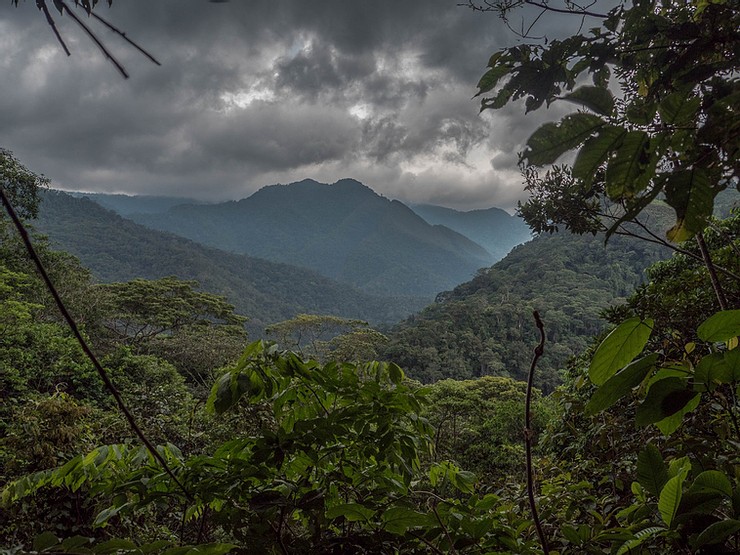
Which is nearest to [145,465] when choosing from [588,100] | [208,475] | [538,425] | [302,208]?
[208,475]

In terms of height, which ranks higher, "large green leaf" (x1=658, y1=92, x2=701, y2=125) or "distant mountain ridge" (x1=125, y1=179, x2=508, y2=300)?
"distant mountain ridge" (x1=125, y1=179, x2=508, y2=300)

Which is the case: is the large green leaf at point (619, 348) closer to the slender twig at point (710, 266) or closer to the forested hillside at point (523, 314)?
the slender twig at point (710, 266)

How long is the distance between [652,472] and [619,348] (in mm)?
232

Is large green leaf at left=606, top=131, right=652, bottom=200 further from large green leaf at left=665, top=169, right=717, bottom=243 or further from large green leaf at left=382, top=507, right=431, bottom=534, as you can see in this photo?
large green leaf at left=382, top=507, right=431, bottom=534

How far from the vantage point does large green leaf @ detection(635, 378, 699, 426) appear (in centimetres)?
44

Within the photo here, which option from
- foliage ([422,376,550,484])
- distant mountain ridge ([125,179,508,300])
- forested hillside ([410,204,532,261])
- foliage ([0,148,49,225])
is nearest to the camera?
foliage ([422,376,550,484])

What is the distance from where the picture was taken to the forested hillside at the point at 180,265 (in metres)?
51.2

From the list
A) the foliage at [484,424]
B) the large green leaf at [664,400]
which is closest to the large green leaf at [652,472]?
the large green leaf at [664,400]

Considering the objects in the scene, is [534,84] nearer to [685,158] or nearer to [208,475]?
[685,158]

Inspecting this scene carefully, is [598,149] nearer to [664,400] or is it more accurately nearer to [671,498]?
[664,400]

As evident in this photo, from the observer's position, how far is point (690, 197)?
18.8 inches

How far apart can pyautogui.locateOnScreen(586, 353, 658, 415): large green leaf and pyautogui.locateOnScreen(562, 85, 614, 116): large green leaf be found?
28 cm

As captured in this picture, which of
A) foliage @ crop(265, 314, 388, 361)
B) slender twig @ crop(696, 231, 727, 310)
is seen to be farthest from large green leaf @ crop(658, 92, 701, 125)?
foliage @ crop(265, 314, 388, 361)

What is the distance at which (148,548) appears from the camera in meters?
0.49
